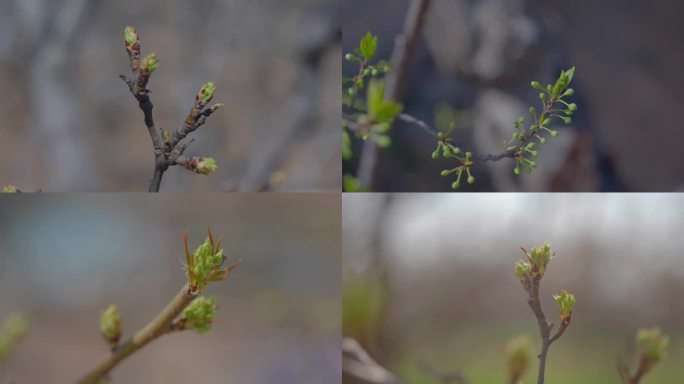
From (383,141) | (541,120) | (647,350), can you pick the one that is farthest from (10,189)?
(647,350)

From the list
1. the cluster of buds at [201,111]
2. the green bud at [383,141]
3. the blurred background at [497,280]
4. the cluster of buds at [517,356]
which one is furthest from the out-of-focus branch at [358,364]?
the cluster of buds at [201,111]

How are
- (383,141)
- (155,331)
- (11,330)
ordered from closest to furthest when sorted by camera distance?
1. (155,331)
2. (383,141)
3. (11,330)

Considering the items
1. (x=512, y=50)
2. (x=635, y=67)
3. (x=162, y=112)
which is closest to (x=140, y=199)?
(x=162, y=112)

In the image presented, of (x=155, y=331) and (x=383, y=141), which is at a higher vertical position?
(x=383, y=141)

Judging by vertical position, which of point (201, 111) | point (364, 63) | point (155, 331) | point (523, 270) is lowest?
point (155, 331)

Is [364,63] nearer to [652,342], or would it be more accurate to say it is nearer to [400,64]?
[400,64]

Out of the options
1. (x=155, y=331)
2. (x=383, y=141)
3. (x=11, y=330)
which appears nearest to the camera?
(x=155, y=331)
